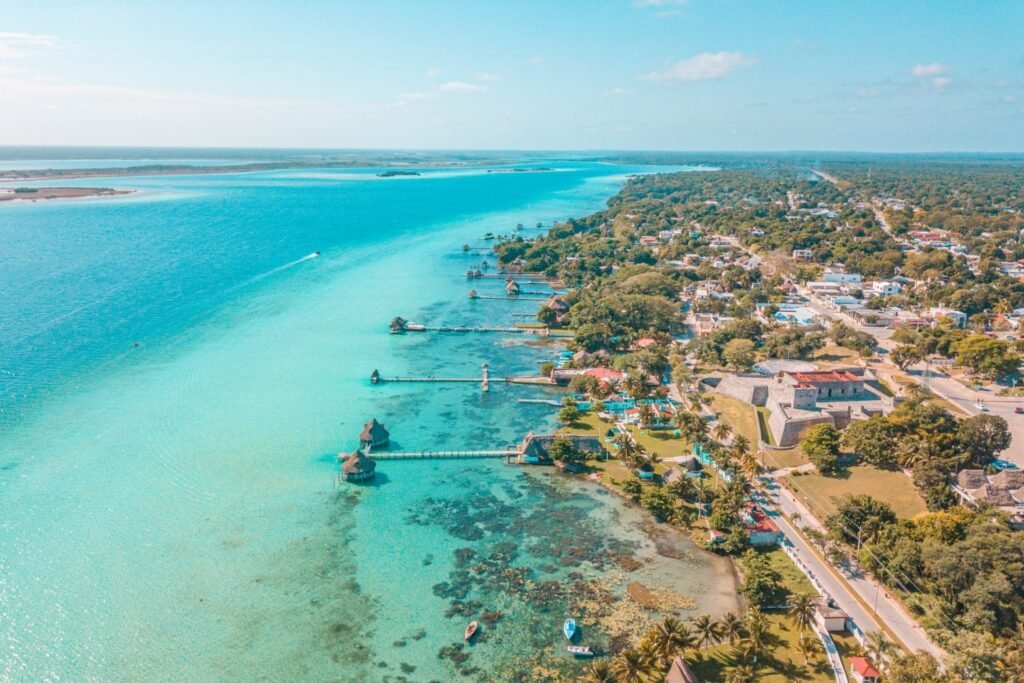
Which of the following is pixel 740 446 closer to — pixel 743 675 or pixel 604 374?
pixel 604 374

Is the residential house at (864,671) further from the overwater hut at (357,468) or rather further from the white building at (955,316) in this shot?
the white building at (955,316)

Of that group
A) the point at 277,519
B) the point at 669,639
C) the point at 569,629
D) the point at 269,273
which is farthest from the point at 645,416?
the point at 269,273

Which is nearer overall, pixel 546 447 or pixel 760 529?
pixel 760 529

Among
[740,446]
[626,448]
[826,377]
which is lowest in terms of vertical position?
[626,448]

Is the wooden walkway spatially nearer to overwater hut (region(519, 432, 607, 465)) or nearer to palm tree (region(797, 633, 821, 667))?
Answer: overwater hut (region(519, 432, 607, 465))

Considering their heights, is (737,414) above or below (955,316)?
below

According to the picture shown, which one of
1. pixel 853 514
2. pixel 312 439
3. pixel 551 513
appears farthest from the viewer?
pixel 312 439

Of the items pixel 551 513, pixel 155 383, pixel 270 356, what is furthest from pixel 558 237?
pixel 551 513

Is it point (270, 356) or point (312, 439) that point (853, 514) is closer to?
point (312, 439)

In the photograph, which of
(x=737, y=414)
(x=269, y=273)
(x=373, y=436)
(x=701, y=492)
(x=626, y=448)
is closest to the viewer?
(x=701, y=492)
